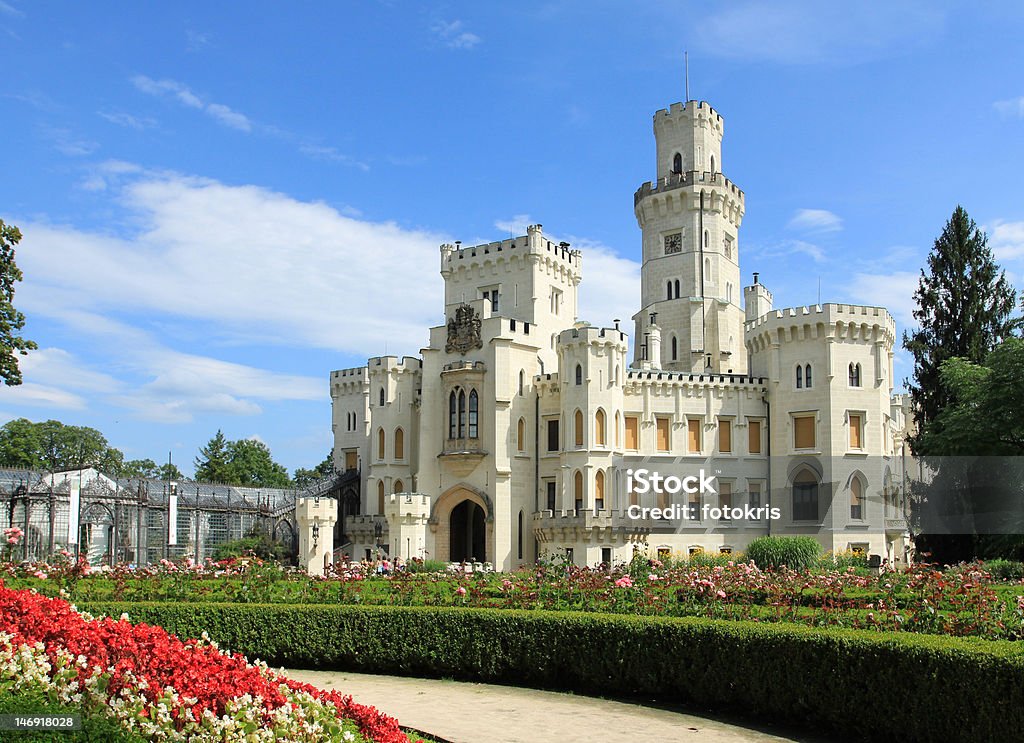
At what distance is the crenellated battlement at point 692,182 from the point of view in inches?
2270

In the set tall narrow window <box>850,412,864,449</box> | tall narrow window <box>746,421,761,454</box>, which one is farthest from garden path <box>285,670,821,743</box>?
tall narrow window <box>746,421,761,454</box>

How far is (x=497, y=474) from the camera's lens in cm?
4981

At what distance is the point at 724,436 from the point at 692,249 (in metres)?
12.2

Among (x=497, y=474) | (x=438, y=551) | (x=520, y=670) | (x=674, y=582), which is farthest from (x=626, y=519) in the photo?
(x=520, y=670)

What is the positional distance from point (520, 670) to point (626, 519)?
102 ft

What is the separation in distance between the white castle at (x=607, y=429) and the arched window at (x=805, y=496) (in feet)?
0.22

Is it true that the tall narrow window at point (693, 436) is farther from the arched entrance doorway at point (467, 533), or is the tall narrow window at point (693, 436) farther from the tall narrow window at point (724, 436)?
the arched entrance doorway at point (467, 533)

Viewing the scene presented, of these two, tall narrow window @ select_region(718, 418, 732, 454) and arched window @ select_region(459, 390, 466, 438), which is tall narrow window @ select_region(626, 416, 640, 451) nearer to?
tall narrow window @ select_region(718, 418, 732, 454)

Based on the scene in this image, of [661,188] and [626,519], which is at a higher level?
[661,188]

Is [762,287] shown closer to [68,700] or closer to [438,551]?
[438,551]

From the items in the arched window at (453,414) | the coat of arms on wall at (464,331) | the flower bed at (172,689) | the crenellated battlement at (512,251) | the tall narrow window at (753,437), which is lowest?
the flower bed at (172,689)

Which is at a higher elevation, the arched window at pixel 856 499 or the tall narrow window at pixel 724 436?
the tall narrow window at pixel 724 436

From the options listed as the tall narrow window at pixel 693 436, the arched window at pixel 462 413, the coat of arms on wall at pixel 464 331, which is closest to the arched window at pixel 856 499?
the tall narrow window at pixel 693 436

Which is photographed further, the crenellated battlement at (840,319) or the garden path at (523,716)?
the crenellated battlement at (840,319)
